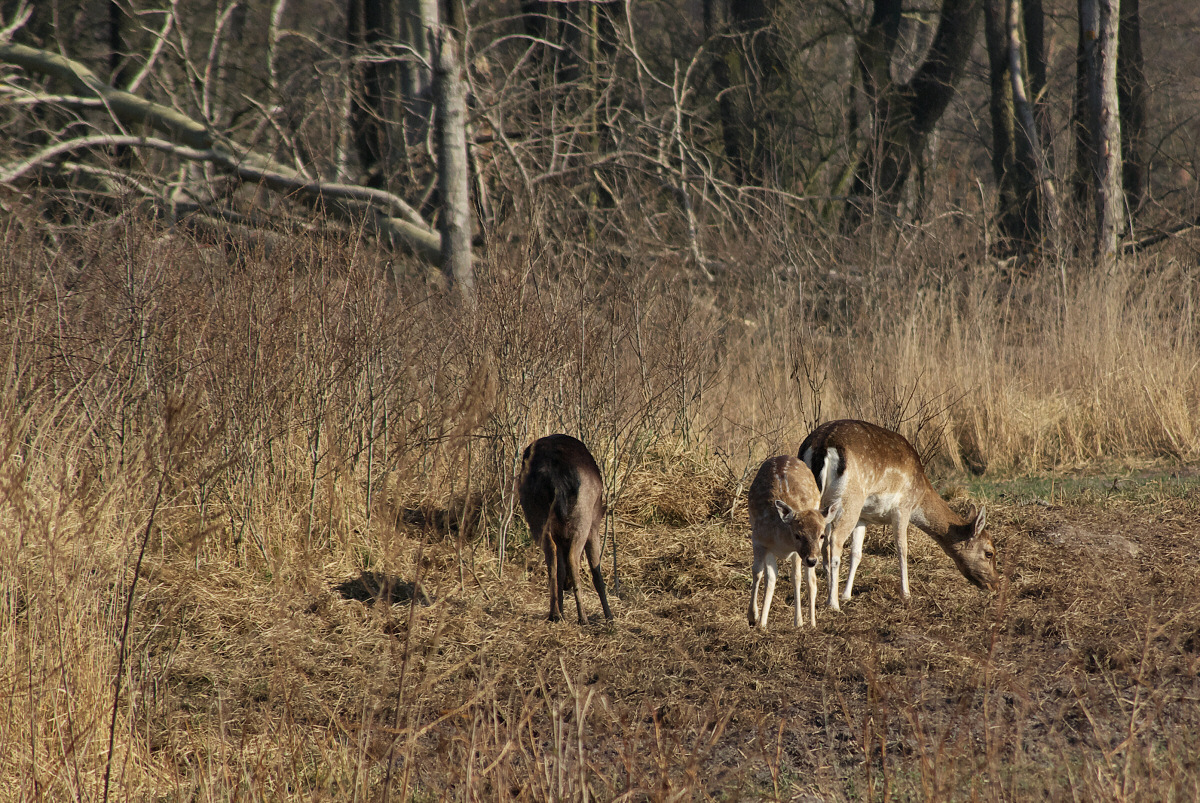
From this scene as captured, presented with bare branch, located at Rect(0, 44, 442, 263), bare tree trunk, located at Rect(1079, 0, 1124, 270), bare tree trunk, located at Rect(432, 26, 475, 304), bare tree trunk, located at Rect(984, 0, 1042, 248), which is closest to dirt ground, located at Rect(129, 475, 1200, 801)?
bare tree trunk, located at Rect(432, 26, 475, 304)

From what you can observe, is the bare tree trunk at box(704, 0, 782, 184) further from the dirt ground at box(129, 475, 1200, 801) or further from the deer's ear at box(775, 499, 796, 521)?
the deer's ear at box(775, 499, 796, 521)

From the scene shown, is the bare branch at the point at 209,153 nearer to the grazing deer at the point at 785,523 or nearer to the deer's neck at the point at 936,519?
the deer's neck at the point at 936,519

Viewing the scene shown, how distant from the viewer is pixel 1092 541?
7562 millimetres

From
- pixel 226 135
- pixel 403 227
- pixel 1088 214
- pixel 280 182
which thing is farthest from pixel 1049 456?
pixel 226 135

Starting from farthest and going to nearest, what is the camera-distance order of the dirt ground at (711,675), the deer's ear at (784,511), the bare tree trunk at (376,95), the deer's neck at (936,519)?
the bare tree trunk at (376,95) → the deer's neck at (936,519) → the deer's ear at (784,511) → the dirt ground at (711,675)

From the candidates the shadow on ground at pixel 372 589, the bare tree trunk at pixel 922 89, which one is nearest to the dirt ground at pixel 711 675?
the shadow on ground at pixel 372 589

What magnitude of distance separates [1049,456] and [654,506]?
4.81m

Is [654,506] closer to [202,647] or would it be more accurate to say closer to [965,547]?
[965,547]

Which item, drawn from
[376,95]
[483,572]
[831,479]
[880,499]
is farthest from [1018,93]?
[483,572]

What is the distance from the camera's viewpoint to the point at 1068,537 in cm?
766

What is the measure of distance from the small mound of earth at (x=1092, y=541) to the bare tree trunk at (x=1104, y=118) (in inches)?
318

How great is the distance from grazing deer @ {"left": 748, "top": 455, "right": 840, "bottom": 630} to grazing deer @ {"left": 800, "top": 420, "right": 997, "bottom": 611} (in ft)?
0.66

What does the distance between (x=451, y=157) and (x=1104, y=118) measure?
9404 mm

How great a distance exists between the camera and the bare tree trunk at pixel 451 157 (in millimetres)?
11930
